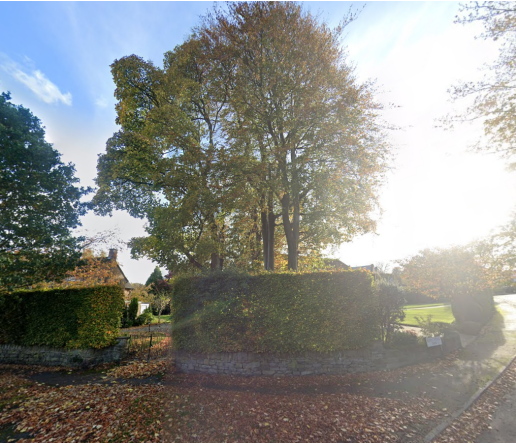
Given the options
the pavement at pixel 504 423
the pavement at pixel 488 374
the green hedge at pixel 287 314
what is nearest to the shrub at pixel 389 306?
the green hedge at pixel 287 314

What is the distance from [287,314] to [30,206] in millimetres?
13541

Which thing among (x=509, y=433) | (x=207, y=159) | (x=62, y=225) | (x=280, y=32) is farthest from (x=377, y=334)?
(x=62, y=225)

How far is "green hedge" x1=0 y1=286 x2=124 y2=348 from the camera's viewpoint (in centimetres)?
1127

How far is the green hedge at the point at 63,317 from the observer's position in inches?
444

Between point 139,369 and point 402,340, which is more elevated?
point 402,340

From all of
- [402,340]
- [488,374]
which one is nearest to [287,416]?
[402,340]

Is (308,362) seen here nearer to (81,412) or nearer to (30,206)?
(81,412)

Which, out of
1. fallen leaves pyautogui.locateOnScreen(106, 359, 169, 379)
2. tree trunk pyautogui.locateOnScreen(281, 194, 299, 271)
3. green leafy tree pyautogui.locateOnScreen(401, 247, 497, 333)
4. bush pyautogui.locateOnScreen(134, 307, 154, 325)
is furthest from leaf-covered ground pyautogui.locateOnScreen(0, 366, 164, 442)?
bush pyautogui.locateOnScreen(134, 307, 154, 325)

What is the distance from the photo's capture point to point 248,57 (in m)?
12.6

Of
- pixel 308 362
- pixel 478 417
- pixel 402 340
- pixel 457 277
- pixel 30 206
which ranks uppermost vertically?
pixel 30 206

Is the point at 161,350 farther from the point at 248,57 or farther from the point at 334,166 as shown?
the point at 248,57

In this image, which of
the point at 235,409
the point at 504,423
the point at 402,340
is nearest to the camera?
the point at 504,423

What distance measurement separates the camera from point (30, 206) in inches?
496

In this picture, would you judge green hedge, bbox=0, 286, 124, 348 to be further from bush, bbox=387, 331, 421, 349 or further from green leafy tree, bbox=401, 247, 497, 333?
green leafy tree, bbox=401, 247, 497, 333
